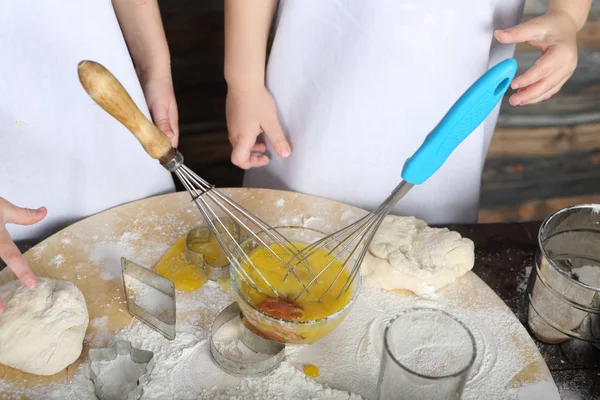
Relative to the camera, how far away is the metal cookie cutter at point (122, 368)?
77 cm

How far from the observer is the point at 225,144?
1.80m

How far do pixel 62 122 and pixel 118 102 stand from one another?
436 mm

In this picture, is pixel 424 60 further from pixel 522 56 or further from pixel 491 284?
pixel 522 56

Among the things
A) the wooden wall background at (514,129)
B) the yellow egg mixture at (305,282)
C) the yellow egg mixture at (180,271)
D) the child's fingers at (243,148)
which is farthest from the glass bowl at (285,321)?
the wooden wall background at (514,129)

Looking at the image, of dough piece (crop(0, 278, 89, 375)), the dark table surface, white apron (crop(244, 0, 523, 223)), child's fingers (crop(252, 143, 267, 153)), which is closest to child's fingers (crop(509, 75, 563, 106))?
white apron (crop(244, 0, 523, 223))

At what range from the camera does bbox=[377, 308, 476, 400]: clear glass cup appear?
715 millimetres

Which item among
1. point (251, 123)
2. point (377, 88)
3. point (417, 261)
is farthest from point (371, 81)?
point (417, 261)

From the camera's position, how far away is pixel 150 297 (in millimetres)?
907

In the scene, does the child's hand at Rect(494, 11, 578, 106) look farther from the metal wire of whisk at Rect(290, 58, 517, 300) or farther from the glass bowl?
Answer: the glass bowl

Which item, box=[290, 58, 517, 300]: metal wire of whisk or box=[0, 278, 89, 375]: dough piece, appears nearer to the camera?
box=[290, 58, 517, 300]: metal wire of whisk

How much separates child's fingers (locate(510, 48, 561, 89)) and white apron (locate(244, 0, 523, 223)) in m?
0.14

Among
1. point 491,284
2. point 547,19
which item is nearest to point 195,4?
point 547,19

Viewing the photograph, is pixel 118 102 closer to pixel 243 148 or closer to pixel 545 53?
pixel 243 148

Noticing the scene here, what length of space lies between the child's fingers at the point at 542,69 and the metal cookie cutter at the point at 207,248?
0.51m
